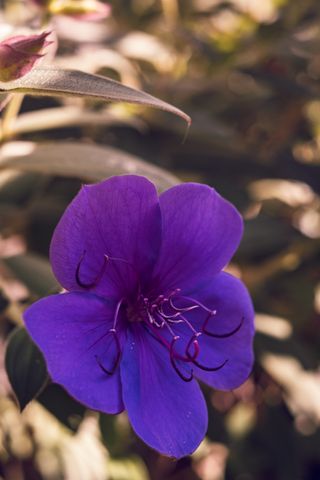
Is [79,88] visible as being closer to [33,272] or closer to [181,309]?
[181,309]

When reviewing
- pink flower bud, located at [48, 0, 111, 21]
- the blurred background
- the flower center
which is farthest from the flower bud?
the flower center

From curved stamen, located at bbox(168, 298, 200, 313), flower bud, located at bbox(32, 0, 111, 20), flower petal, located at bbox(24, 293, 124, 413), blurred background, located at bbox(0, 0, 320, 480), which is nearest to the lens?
flower petal, located at bbox(24, 293, 124, 413)

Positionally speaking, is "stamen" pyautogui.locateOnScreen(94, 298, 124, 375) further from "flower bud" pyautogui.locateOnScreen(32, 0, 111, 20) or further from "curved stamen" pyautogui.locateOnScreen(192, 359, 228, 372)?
"flower bud" pyautogui.locateOnScreen(32, 0, 111, 20)

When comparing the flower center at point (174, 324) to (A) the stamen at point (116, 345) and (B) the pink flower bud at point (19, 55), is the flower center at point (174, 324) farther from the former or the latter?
(B) the pink flower bud at point (19, 55)

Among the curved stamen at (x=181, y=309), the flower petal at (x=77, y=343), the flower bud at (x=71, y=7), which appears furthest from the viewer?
the flower bud at (x=71, y=7)

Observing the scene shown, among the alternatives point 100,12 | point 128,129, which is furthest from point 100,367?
point 128,129

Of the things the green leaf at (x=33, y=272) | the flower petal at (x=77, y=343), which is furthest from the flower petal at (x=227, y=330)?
the green leaf at (x=33, y=272)

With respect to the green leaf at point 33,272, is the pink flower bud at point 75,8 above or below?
above
